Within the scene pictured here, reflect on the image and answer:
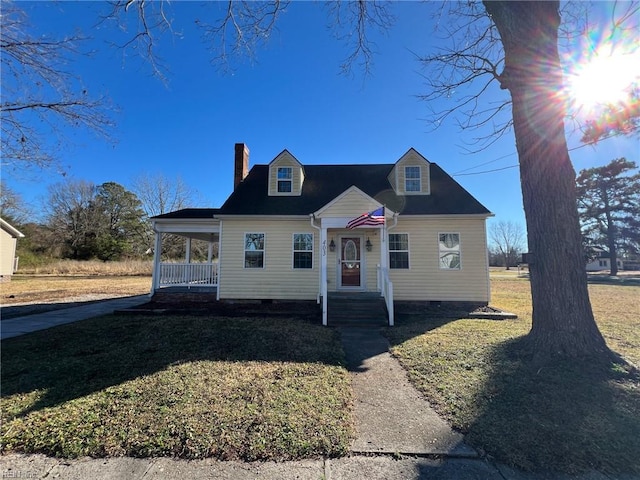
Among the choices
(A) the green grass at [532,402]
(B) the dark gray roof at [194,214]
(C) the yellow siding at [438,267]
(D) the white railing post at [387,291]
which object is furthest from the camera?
(B) the dark gray roof at [194,214]

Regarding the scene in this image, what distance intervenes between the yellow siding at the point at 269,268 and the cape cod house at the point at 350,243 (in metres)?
0.04

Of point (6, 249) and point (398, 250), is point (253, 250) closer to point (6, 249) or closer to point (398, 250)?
point (398, 250)

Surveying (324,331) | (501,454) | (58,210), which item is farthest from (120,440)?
(58,210)

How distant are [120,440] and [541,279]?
251 inches

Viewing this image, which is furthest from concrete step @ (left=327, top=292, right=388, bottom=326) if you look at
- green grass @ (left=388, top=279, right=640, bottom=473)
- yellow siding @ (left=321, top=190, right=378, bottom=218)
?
yellow siding @ (left=321, top=190, right=378, bottom=218)

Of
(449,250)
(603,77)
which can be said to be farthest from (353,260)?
(603,77)

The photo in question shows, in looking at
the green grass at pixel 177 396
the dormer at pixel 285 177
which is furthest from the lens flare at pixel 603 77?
the dormer at pixel 285 177

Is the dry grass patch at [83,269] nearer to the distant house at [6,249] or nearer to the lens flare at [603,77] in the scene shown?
the distant house at [6,249]

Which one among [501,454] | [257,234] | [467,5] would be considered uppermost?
[467,5]

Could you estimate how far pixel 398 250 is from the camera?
1099cm

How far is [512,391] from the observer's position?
12.9 ft

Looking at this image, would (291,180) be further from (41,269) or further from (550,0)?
(41,269)

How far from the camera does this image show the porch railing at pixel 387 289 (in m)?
8.45

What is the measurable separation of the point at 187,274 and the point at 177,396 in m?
9.28
